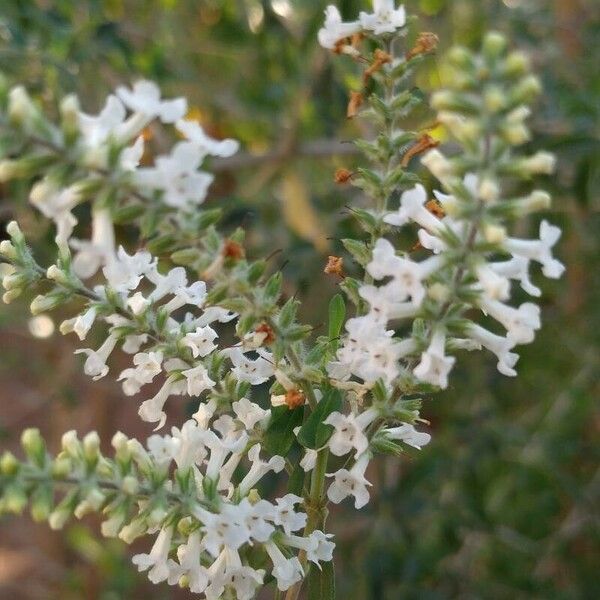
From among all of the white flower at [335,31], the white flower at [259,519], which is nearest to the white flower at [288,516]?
the white flower at [259,519]

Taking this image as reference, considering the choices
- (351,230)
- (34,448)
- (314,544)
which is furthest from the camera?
(351,230)

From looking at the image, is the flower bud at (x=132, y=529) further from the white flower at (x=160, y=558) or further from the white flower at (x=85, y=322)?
the white flower at (x=85, y=322)

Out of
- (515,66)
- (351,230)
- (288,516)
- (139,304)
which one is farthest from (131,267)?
(351,230)

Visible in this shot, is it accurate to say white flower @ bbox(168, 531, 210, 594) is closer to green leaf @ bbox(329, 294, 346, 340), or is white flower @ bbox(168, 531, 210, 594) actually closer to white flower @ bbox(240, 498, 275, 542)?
white flower @ bbox(240, 498, 275, 542)

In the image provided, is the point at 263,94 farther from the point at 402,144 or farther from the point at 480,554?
the point at 402,144

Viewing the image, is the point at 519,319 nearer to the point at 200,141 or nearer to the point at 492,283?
the point at 492,283

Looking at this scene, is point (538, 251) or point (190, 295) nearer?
point (538, 251)
